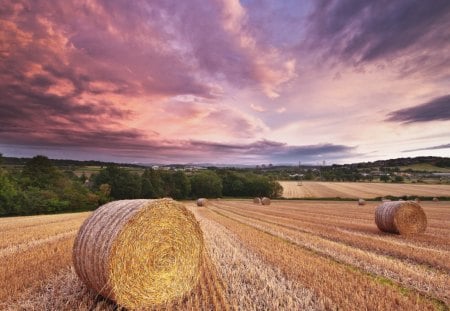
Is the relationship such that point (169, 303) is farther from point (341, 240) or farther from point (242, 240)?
point (341, 240)

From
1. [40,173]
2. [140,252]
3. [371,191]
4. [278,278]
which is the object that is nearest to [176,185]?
[40,173]

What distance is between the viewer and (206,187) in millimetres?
66625

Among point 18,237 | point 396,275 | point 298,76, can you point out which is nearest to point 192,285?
point 396,275

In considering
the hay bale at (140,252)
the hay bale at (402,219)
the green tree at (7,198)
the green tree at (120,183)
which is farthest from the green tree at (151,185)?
the hay bale at (140,252)

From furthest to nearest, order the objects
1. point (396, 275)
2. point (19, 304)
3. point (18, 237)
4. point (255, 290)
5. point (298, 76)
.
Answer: point (298, 76), point (18, 237), point (396, 275), point (255, 290), point (19, 304)

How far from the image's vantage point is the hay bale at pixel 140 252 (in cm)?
505

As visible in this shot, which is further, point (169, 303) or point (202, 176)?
point (202, 176)

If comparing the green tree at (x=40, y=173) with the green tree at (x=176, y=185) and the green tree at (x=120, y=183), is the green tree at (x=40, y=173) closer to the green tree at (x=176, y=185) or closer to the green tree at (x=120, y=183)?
the green tree at (x=120, y=183)

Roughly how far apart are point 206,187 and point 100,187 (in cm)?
2084

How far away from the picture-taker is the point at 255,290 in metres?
5.65

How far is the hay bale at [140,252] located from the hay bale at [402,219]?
34.4 feet

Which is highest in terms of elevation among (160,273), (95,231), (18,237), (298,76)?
(298,76)

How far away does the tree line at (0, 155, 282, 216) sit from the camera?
123 ft

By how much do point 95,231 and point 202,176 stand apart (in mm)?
63151
